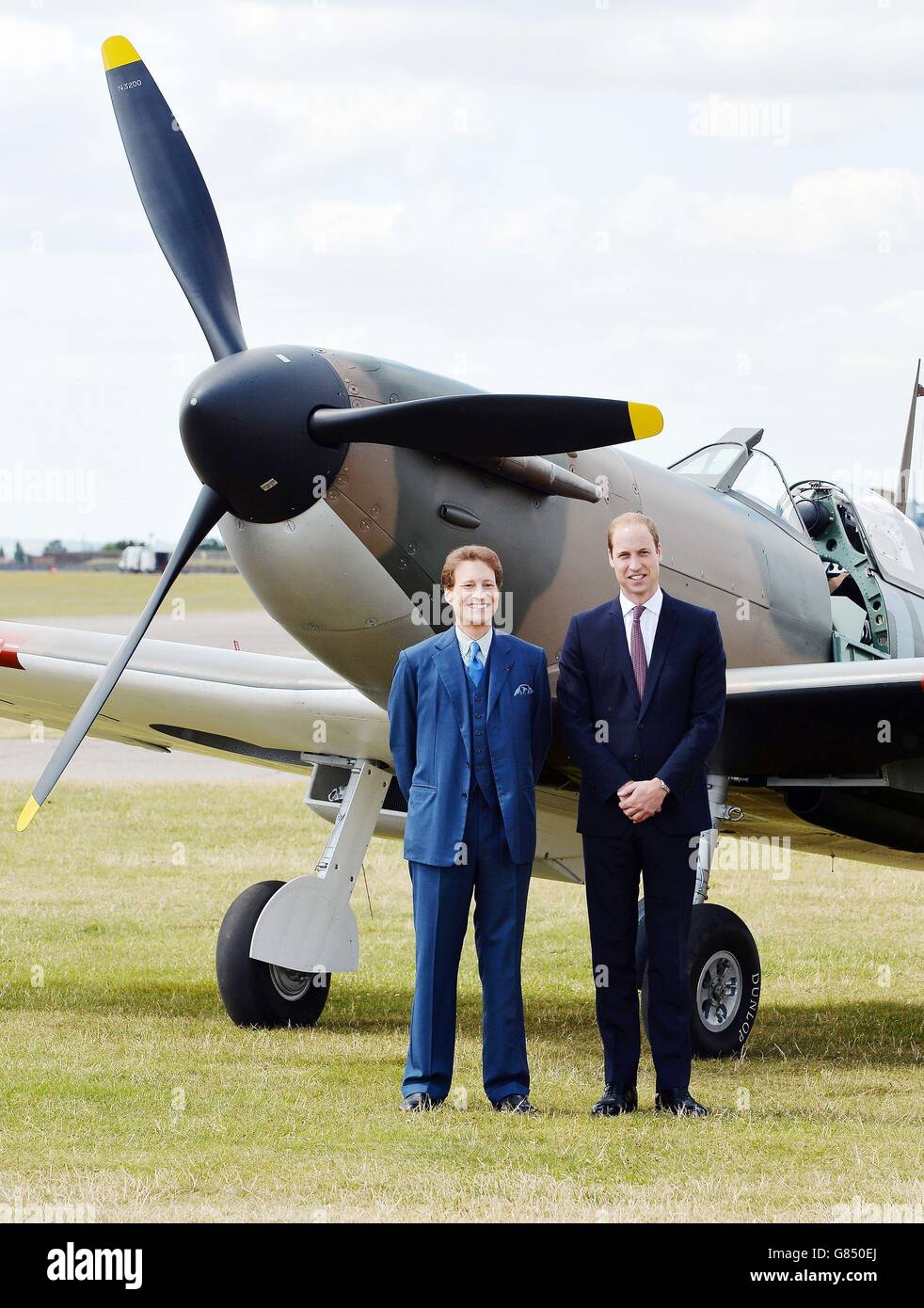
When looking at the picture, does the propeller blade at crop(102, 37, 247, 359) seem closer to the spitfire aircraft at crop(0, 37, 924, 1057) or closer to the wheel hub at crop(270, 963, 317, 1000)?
the spitfire aircraft at crop(0, 37, 924, 1057)

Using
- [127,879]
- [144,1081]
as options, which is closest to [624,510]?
[144,1081]

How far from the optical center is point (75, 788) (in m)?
17.9

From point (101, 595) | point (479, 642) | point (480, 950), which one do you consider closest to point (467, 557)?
point (479, 642)

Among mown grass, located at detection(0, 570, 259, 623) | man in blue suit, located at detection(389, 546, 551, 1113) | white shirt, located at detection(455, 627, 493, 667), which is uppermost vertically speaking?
mown grass, located at detection(0, 570, 259, 623)

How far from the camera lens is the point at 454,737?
18.0 feet

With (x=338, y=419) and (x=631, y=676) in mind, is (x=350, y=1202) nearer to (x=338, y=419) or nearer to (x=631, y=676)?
(x=631, y=676)

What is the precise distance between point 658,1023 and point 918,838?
11.3 ft

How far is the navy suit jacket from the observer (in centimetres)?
548

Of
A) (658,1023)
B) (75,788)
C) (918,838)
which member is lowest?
(658,1023)

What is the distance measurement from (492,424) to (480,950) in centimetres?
184

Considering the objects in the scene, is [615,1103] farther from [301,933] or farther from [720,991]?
[301,933]

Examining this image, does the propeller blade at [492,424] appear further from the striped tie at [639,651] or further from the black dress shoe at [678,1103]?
the black dress shoe at [678,1103]

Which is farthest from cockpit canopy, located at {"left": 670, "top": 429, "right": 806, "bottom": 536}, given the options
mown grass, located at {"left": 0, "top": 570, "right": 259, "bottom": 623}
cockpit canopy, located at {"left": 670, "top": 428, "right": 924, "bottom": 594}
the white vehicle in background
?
the white vehicle in background
